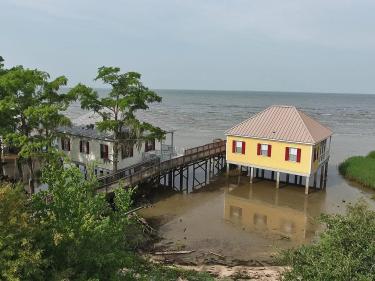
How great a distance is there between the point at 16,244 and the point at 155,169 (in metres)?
21.3

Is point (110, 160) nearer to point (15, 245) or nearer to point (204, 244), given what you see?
point (204, 244)

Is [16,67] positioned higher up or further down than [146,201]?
higher up

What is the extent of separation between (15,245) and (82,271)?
1865 mm

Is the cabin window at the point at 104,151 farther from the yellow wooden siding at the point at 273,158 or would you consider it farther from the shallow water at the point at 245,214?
the yellow wooden siding at the point at 273,158

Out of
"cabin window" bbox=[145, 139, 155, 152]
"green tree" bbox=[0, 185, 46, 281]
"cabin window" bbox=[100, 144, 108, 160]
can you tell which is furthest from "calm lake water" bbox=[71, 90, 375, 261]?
"green tree" bbox=[0, 185, 46, 281]

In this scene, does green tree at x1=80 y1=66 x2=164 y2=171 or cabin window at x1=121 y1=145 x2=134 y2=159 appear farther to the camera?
cabin window at x1=121 y1=145 x2=134 y2=159

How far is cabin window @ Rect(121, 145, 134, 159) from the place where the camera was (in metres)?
30.0

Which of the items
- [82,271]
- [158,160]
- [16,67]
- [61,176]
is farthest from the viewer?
[158,160]

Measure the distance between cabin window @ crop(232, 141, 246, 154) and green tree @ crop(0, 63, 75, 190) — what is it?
1460 centimetres

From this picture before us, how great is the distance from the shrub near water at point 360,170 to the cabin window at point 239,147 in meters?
11.4

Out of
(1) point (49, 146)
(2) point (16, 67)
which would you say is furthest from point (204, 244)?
(2) point (16, 67)

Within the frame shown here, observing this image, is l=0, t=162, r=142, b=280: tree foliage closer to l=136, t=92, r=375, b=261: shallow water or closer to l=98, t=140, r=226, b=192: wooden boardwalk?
l=136, t=92, r=375, b=261: shallow water

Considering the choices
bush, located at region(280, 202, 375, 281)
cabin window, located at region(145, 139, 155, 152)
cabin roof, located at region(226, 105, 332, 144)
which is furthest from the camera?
cabin window, located at region(145, 139, 155, 152)

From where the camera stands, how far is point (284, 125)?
32.7m
